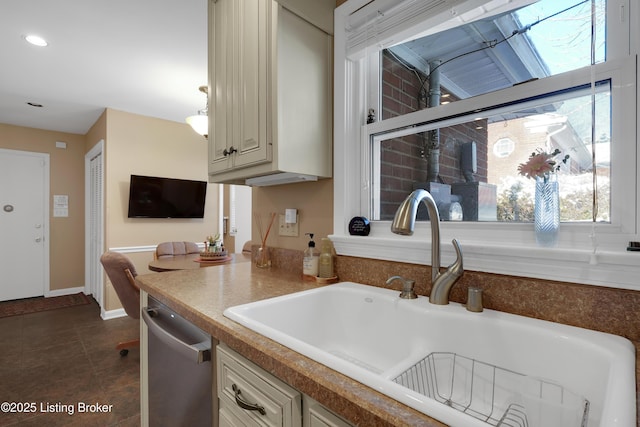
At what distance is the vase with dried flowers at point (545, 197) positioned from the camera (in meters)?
0.86

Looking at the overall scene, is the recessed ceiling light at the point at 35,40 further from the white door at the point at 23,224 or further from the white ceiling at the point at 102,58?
the white door at the point at 23,224

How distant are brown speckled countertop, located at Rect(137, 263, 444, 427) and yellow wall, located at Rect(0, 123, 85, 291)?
4.59 metres

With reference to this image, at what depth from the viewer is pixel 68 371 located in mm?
2436

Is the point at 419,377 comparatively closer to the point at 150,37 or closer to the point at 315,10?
the point at 315,10

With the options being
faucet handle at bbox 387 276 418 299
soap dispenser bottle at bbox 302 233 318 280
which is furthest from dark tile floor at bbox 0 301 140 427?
faucet handle at bbox 387 276 418 299

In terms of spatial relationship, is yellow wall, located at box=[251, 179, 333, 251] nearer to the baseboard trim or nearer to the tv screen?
the tv screen

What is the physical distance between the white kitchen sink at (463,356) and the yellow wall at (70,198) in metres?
5.39

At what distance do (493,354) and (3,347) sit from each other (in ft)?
13.2

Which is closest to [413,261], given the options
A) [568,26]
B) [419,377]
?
[419,377]

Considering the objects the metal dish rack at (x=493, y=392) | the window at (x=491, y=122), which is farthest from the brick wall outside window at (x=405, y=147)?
the metal dish rack at (x=493, y=392)

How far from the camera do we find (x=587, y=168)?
34.0 inches

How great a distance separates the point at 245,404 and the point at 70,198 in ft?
18.5

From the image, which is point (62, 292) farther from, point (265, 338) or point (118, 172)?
point (265, 338)

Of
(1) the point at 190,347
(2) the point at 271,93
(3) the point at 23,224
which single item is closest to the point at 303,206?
(2) the point at 271,93
